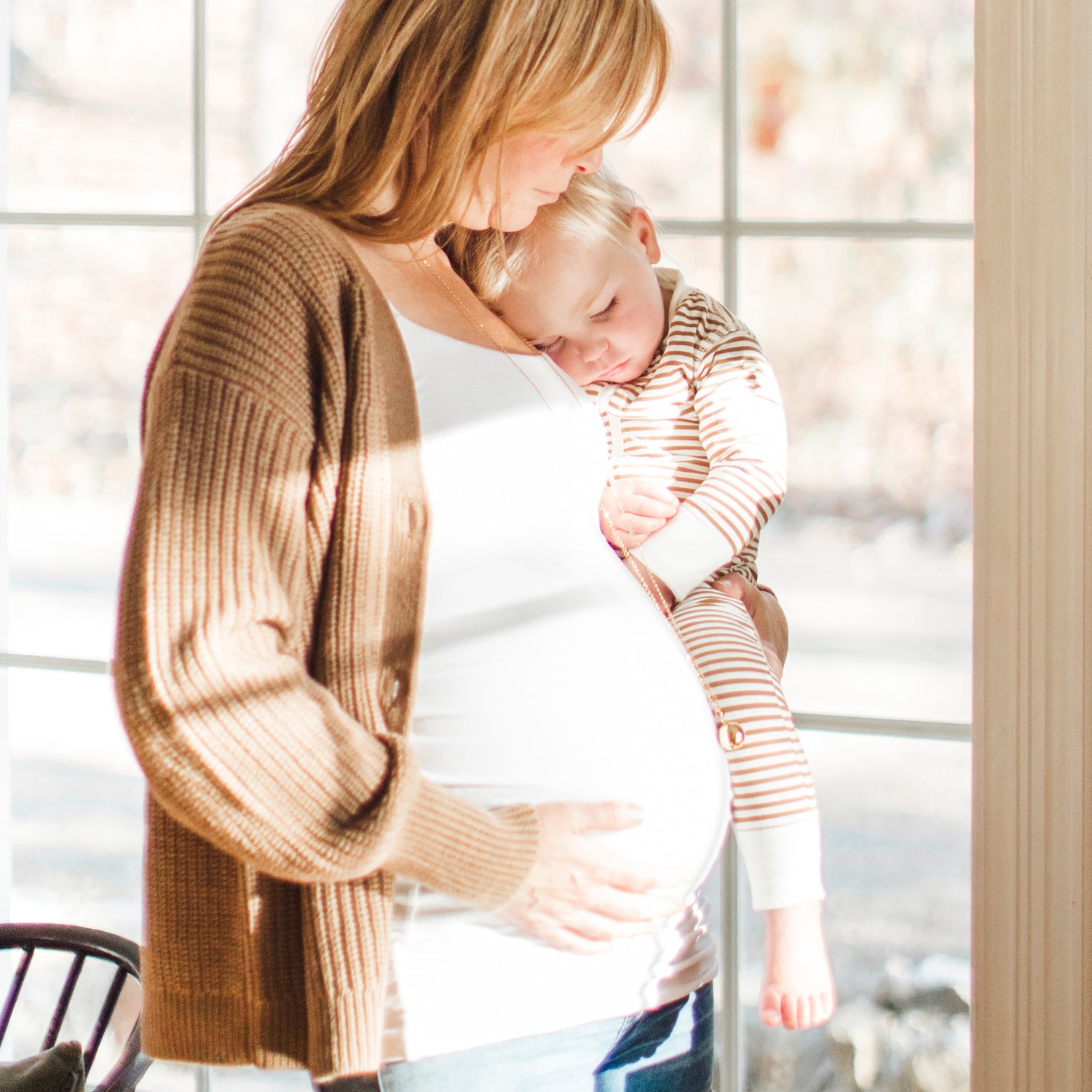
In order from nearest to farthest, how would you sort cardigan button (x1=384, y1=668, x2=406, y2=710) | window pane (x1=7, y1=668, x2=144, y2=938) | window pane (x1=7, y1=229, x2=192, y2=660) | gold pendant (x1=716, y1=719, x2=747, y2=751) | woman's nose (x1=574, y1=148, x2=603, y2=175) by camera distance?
cardigan button (x1=384, y1=668, x2=406, y2=710), woman's nose (x1=574, y1=148, x2=603, y2=175), gold pendant (x1=716, y1=719, x2=747, y2=751), window pane (x1=7, y1=229, x2=192, y2=660), window pane (x1=7, y1=668, x2=144, y2=938)

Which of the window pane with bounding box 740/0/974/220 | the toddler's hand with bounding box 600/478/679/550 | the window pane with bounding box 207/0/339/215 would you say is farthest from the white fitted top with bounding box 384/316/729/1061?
the window pane with bounding box 207/0/339/215

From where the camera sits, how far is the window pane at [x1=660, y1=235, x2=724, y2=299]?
1.52 m

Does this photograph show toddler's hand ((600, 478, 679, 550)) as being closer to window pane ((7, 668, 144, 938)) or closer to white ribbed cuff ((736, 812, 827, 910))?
white ribbed cuff ((736, 812, 827, 910))

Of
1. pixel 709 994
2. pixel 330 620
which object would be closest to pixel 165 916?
pixel 330 620

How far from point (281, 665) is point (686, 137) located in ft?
3.17

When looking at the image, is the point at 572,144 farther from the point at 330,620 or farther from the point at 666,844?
the point at 666,844

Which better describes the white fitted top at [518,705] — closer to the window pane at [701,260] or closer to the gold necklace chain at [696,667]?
the gold necklace chain at [696,667]

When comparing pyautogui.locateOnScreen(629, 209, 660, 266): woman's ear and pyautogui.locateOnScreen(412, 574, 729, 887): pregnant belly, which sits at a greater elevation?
pyautogui.locateOnScreen(629, 209, 660, 266): woman's ear

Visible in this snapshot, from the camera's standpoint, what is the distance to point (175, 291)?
182cm

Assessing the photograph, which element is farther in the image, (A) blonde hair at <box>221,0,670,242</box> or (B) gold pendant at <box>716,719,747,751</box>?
(B) gold pendant at <box>716,719,747,751</box>

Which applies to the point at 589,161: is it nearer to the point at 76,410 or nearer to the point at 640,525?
the point at 640,525

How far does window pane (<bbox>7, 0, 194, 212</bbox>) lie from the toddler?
0.77 meters

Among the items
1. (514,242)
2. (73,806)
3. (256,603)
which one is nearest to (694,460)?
(514,242)

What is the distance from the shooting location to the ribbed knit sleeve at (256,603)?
0.83m
